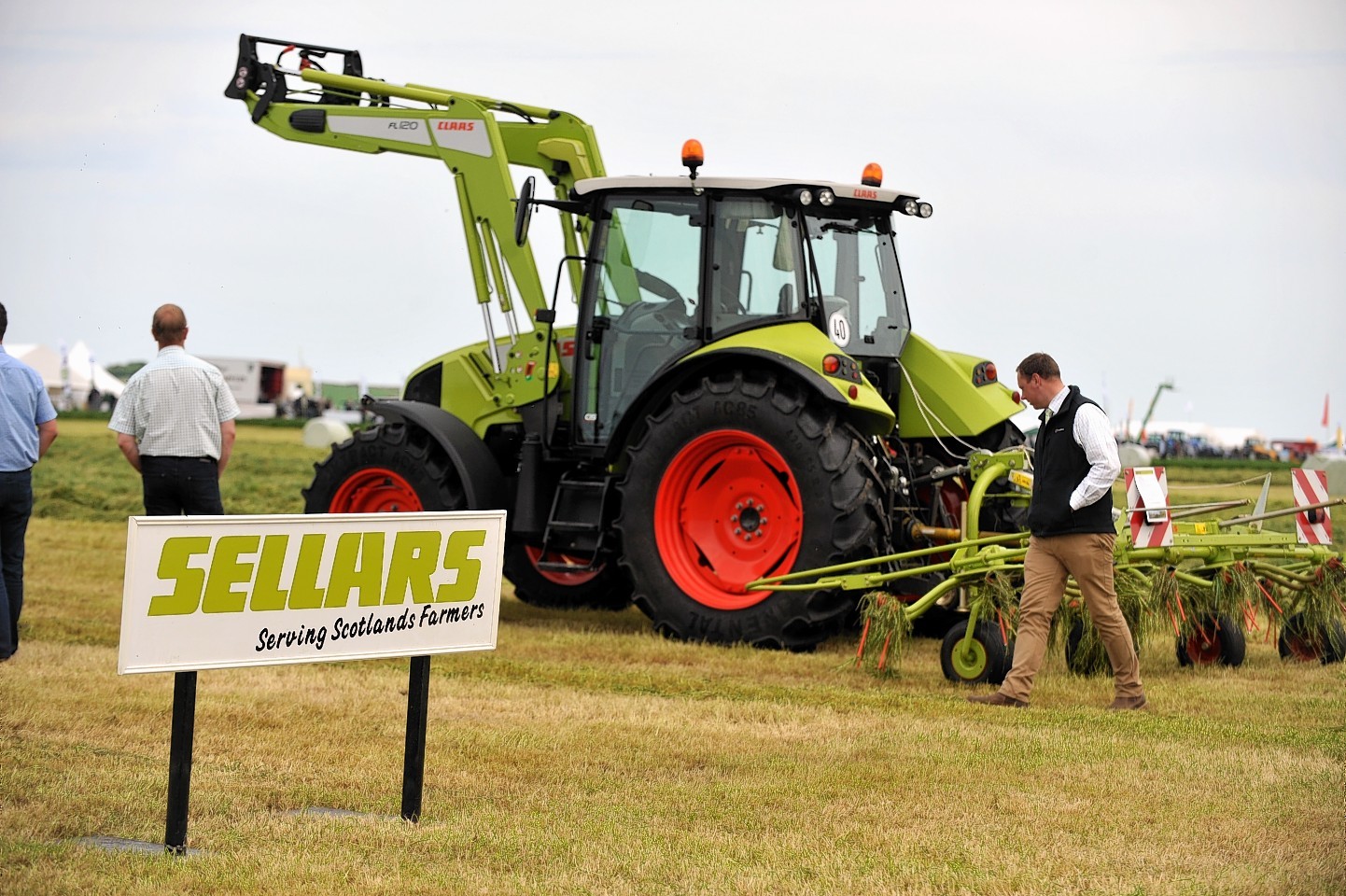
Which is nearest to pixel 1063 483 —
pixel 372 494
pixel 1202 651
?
pixel 1202 651

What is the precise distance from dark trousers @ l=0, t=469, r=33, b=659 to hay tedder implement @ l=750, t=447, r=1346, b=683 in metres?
3.63

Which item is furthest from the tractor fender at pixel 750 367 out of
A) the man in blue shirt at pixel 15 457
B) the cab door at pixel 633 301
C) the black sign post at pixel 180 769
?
the black sign post at pixel 180 769

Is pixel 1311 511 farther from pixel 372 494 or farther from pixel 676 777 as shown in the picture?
pixel 372 494

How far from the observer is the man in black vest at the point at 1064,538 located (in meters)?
7.02

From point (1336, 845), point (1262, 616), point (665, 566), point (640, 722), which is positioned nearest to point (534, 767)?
point (640, 722)

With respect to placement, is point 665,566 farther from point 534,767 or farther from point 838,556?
point 534,767

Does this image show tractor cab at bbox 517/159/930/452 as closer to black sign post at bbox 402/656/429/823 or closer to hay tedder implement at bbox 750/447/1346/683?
hay tedder implement at bbox 750/447/1346/683

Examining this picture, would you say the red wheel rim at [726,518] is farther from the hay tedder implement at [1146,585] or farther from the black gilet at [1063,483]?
the black gilet at [1063,483]

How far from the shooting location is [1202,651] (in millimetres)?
8461

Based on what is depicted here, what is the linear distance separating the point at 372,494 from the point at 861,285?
3372mm

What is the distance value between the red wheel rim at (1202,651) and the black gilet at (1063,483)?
1751mm

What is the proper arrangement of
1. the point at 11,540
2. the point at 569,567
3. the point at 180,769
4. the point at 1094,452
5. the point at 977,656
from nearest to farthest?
the point at 180,769 → the point at 1094,452 → the point at 11,540 → the point at 977,656 → the point at 569,567

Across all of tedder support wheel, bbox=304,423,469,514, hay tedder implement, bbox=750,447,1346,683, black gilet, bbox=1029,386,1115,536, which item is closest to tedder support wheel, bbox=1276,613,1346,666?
hay tedder implement, bbox=750,447,1346,683

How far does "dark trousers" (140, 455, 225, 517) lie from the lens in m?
7.52
